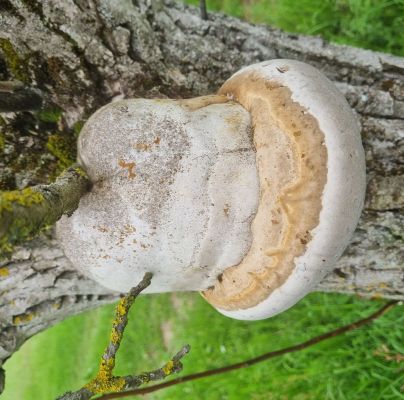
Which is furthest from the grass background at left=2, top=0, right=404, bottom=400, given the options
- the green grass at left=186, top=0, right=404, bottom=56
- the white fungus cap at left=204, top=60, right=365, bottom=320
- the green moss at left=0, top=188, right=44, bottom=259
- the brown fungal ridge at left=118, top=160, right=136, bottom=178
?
the green moss at left=0, top=188, right=44, bottom=259

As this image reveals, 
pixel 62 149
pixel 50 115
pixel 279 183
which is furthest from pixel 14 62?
pixel 279 183

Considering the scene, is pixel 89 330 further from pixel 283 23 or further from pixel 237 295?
pixel 237 295

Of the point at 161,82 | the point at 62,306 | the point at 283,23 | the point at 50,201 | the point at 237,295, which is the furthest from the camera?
the point at 283,23

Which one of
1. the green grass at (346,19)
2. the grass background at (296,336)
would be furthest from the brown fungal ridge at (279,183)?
the green grass at (346,19)

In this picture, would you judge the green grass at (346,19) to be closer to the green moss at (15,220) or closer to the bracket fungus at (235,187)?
the bracket fungus at (235,187)


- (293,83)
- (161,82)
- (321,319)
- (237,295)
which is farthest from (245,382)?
(293,83)

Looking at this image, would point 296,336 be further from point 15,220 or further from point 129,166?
point 15,220

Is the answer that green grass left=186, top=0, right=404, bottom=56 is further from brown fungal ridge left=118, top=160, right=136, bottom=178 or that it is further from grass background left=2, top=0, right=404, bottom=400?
brown fungal ridge left=118, top=160, right=136, bottom=178
